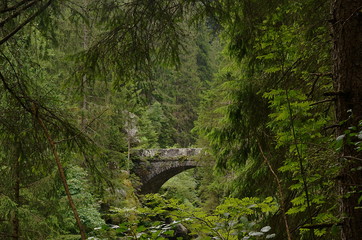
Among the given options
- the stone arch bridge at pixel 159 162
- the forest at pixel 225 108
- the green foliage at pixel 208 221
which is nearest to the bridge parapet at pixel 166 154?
the stone arch bridge at pixel 159 162

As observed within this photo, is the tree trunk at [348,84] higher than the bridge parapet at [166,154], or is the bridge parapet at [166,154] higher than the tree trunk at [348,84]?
the tree trunk at [348,84]

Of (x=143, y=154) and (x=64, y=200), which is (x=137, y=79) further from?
(x=143, y=154)

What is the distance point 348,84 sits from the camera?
2023 mm

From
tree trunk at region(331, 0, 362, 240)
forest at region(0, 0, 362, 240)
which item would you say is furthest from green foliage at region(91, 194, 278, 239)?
tree trunk at region(331, 0, 362, 240)

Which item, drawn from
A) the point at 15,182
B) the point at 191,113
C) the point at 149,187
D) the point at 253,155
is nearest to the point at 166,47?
the point at 253,155

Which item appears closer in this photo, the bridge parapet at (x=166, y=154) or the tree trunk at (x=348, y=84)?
the tree trunk at (x=348, y=84)

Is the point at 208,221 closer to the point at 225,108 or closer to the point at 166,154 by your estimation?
the point at 225,108

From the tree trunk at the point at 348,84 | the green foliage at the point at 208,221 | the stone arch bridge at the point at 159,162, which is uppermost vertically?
the tree trunk at the point at 348,84

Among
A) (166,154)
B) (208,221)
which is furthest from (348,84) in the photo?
(166,154)

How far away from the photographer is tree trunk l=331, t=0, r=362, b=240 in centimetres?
192

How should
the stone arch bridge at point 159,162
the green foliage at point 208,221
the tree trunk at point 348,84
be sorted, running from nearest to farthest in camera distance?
the green foliage at point 208,221 < the tree trunk at point 348,84 < the stone arch bridge at point 159,162

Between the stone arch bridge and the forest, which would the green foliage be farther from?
the stone arch bridge

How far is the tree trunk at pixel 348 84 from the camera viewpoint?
1.92 metres

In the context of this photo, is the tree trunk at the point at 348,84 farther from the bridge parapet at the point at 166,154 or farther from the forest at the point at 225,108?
the bridge parapet at the point at 166,154
